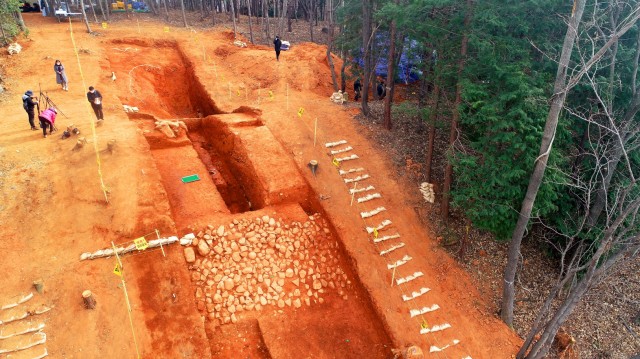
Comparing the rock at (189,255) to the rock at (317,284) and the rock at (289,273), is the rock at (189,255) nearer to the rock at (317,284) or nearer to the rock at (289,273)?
the rock at (289,273)

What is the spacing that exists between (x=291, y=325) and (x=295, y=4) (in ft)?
101

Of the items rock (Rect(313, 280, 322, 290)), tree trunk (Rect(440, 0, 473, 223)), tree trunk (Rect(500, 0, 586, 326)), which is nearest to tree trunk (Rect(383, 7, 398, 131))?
tree trunk (Rect(440, 0, 473, 223))

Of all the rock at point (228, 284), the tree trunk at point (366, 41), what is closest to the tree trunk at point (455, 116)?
the tree trunk at point (366, 41)

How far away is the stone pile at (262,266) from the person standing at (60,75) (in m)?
11.0

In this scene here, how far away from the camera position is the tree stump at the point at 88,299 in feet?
27.7

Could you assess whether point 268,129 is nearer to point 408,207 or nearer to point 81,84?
point 408,207

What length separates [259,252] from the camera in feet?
36.7

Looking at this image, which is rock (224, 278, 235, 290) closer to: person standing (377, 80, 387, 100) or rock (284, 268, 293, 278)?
rock (284, 268, 293, 278)

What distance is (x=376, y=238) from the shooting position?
38.1 feet

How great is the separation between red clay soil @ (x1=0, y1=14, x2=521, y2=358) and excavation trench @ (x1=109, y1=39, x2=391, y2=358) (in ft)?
0.21

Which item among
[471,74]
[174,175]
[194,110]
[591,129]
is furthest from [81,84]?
[591,129]

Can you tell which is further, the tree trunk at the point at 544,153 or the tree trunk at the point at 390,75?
the tree trunk at the point at 390,75

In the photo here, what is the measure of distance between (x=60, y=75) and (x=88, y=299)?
12.0 meters

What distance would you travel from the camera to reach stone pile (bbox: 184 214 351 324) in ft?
33.3
